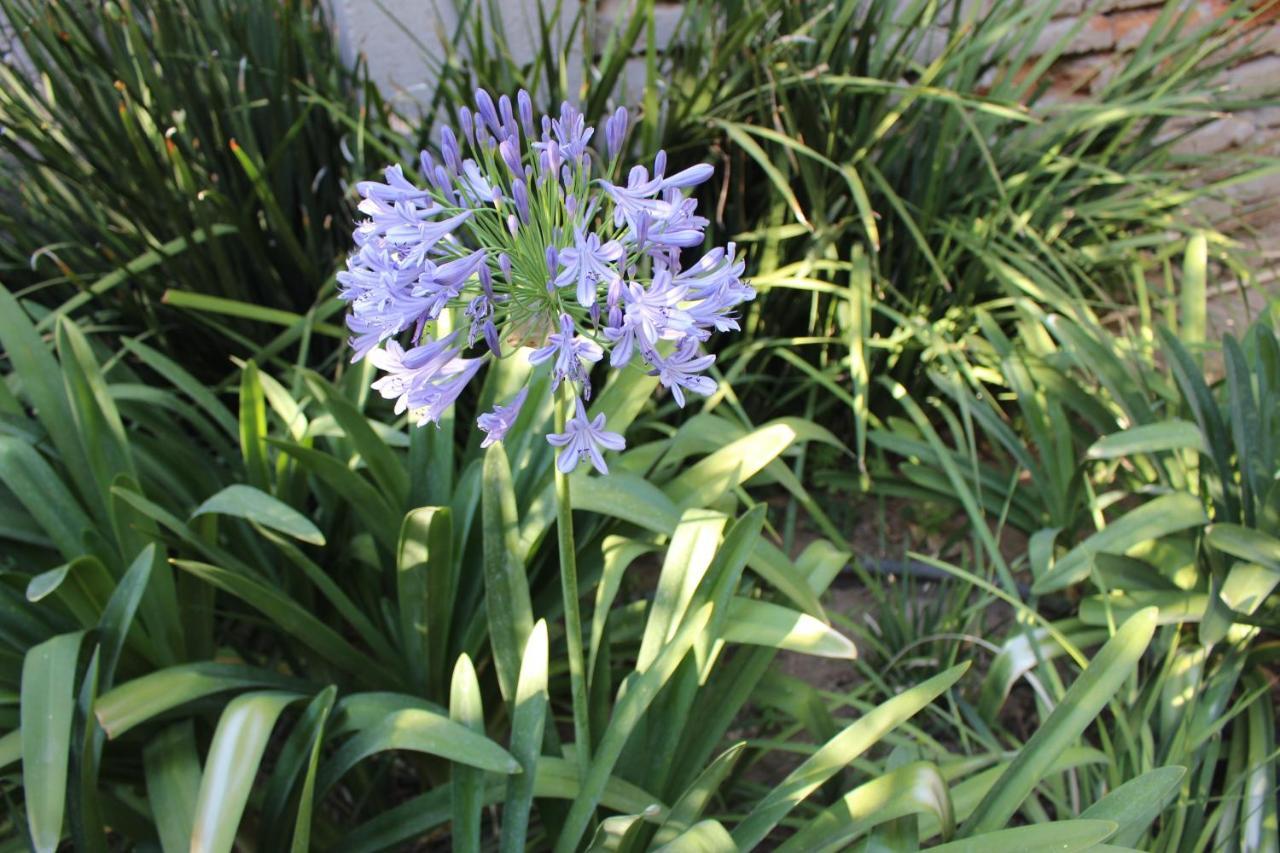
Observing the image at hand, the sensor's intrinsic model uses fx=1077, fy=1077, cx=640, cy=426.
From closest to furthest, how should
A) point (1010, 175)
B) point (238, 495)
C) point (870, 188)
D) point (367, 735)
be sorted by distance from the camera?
point (367, 735), point (238, 495), point (870, 188), point (1010, 175)

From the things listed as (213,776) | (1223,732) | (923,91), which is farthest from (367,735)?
(923,91)

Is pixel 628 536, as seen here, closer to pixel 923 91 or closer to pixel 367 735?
pixel 367 735

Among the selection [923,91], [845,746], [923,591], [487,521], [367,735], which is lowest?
[923,591]

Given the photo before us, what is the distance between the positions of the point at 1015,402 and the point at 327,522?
1727mm

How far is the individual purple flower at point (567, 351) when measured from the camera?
3.43 feet

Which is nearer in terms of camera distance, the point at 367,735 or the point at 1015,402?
the point at 367,735

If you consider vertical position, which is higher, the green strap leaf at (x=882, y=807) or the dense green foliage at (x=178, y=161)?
the dense green foliage at (x=178, y=161)

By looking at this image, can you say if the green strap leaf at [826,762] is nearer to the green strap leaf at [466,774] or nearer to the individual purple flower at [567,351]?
the green strap leaf at [466,774]

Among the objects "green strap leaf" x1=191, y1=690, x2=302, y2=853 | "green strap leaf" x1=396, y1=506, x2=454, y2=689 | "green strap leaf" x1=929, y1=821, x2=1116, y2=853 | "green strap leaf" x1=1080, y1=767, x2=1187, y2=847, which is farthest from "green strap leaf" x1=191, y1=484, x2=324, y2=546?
"green strap leaf" x1=1080, y1=767, x2=1187, y2=847

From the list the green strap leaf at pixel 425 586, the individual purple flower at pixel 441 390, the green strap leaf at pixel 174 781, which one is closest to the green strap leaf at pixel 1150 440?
the green strap leaf at pixel 425 586

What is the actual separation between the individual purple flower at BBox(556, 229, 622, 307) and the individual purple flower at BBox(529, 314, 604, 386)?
3 centimetres

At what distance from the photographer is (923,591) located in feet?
7.84

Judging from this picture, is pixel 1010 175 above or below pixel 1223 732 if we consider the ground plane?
above

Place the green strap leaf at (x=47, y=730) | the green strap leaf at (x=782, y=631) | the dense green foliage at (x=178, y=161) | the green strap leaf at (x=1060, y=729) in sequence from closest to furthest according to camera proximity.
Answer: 1. the green strap leaf at (x=47, y=730)
2. the green strap leaf at (x=1060, y=729)
3. the green strap leaf at (x=782, y=631)
4. the dense green foliage at (x=178, y=161)
